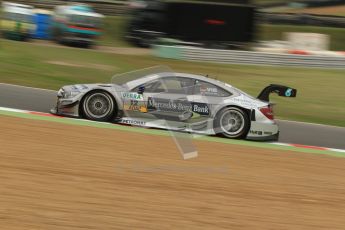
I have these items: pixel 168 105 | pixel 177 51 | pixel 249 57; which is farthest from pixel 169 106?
pixel 249 57

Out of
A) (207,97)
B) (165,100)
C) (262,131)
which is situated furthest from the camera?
(262,131)

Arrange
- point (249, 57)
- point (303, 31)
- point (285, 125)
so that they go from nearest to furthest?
point (285, 125)
point (249, 57)
point (303, 31)

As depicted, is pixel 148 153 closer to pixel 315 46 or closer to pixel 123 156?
pixel 123 156

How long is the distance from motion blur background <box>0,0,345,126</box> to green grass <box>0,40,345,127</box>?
0.03m

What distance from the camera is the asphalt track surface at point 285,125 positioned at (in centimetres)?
1069

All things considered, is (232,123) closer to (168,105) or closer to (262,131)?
(262,131)

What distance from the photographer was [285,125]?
1196 centimetres

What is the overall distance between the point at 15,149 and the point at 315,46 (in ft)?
72.1

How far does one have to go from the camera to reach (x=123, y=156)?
7305 mm

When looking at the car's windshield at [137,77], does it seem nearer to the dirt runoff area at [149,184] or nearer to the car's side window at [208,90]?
the car's side window at [208,90]

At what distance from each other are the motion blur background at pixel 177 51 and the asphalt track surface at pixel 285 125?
1311 mm

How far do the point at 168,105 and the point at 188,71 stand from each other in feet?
32.8

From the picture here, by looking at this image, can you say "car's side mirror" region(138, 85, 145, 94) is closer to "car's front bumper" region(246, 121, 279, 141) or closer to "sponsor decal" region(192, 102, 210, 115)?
"sponsor decal" region(192, 102, 210, 115)

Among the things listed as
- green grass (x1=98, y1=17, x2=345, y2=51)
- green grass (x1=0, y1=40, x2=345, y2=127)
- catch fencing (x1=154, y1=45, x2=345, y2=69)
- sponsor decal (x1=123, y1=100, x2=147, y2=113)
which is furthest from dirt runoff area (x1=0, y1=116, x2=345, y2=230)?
green grass (x1=98, y1=17, x2=345, y2=51)
